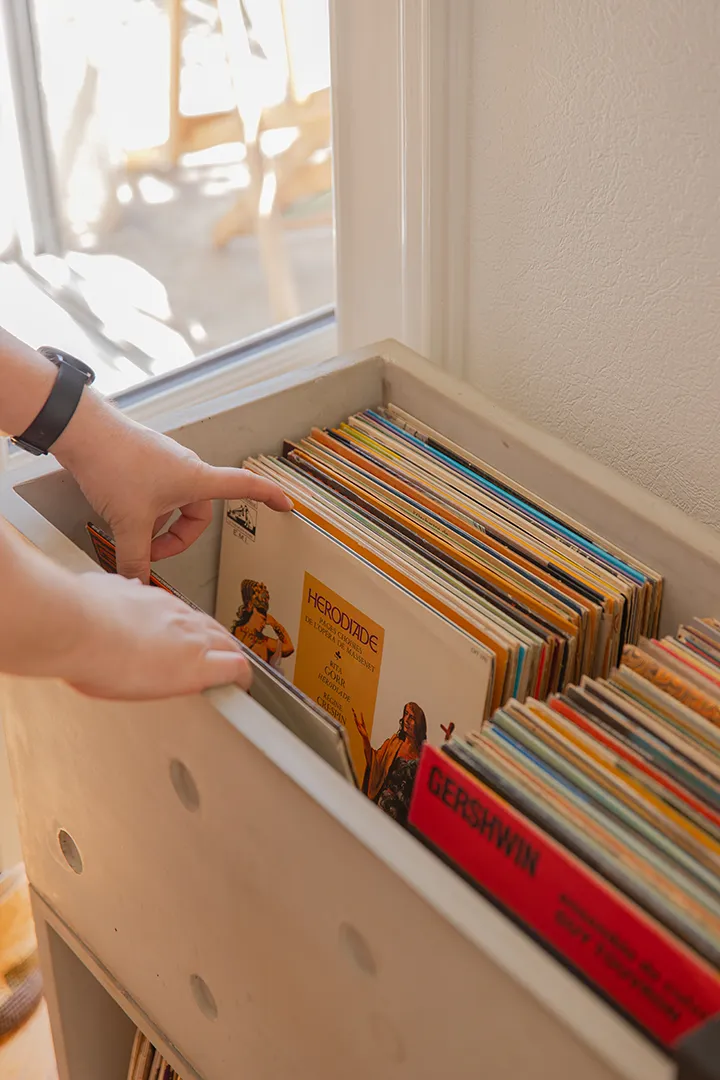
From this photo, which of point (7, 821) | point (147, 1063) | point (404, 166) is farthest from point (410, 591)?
point (7, 821)

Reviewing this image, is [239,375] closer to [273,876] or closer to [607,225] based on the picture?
[607,225]

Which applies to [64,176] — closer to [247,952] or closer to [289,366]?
[289,366]

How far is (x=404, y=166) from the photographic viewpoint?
3.70 feet

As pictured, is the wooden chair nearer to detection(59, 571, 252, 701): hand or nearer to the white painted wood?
the white painted wood

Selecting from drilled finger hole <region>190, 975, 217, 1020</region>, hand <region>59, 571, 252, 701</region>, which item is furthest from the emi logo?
drilled finger hole <region>190, 975, 217, 1020</region>

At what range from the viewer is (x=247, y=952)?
2.49 ft

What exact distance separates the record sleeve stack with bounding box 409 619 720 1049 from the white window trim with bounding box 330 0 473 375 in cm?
55

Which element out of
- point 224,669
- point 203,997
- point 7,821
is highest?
point 224,669

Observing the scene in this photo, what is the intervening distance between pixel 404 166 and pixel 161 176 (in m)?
0.99

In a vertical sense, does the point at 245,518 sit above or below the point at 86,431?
below

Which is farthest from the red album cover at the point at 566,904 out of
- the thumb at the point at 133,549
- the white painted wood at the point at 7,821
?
the white painted wood at the point at 7,821

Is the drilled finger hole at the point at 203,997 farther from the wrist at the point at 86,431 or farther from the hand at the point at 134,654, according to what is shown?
the wrist at the point at 86,431

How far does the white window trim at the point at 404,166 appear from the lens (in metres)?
1.04

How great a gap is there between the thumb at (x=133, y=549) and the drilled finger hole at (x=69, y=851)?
0.86 feet
